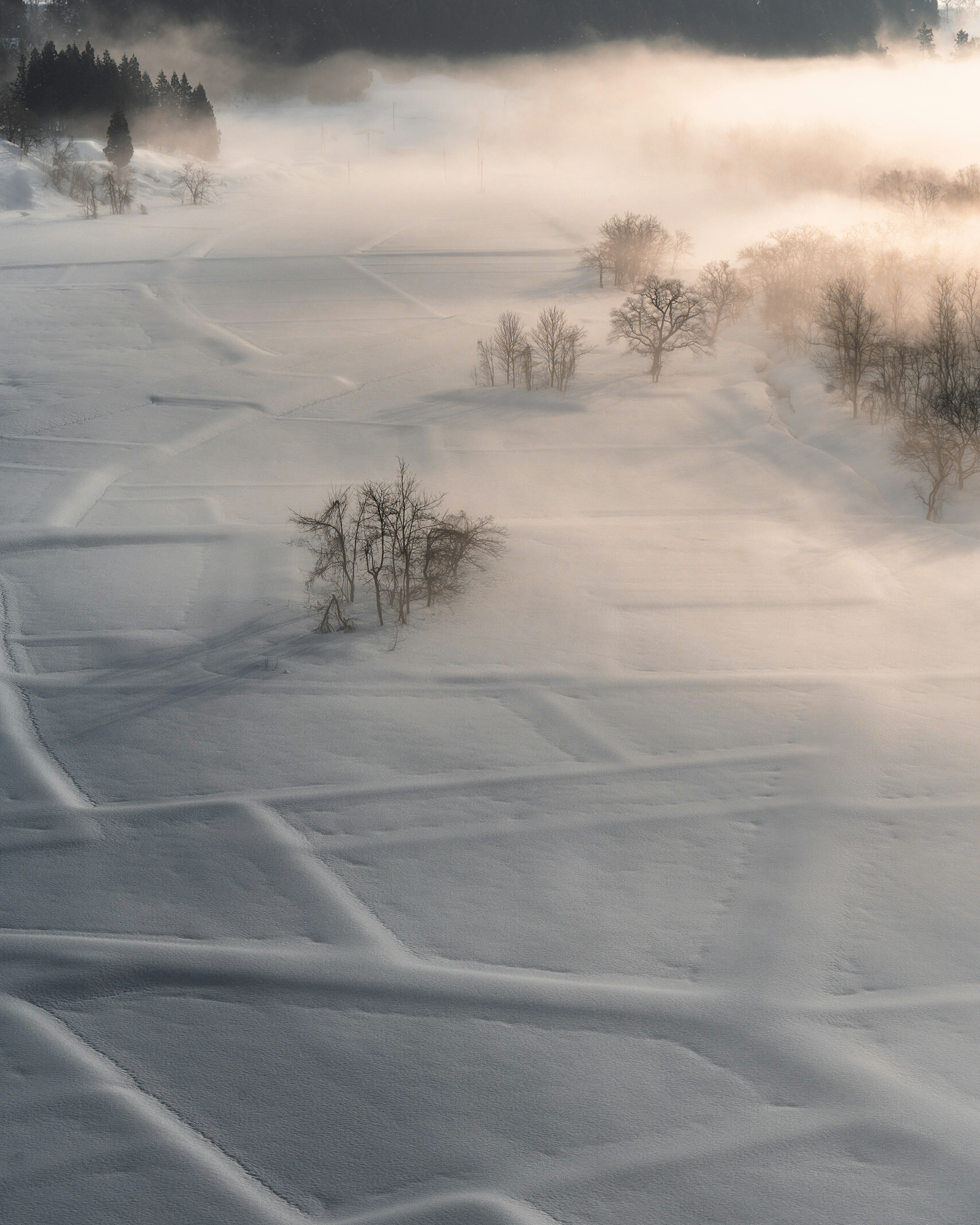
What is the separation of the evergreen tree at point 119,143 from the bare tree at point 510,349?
5920 centimetres

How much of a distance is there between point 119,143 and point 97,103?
1922 cm

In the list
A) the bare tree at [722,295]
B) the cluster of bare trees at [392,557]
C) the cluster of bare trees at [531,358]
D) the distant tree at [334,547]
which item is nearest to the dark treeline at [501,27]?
the bare tree at [722,295]

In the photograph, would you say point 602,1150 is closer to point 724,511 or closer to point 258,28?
point 724,511

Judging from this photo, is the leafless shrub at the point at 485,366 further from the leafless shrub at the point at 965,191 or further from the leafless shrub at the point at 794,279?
the leafless shrub at the point at 965,191

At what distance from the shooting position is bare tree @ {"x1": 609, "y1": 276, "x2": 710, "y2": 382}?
47938 mm

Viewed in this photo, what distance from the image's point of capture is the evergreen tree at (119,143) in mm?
92188

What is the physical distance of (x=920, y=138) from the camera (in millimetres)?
100250

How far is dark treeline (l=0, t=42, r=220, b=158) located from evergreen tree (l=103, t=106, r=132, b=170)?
7.98ft

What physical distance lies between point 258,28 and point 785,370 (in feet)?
536

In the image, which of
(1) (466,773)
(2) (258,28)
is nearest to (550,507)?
(1) (466,773)

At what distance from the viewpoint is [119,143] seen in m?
92.1

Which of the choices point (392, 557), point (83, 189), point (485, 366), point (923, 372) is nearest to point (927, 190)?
point (923, 372)

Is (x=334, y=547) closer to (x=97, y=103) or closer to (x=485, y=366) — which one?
(x=485, y=366)

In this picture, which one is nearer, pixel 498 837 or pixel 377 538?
pixel 498 837
